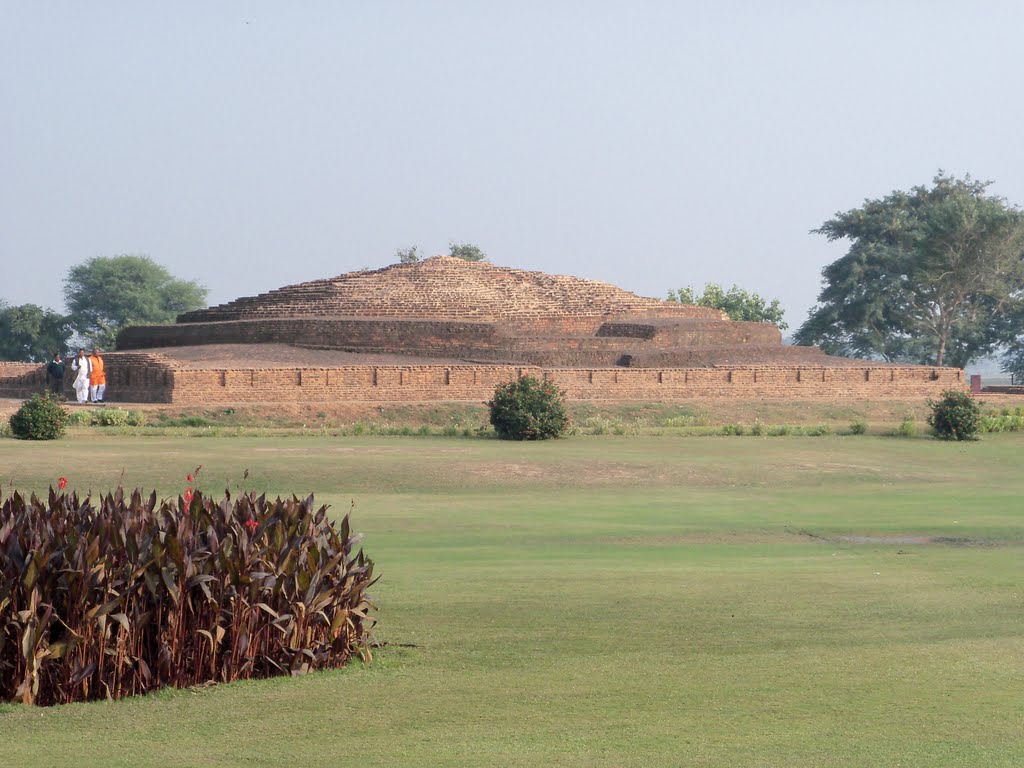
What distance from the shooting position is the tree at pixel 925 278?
1773 inches

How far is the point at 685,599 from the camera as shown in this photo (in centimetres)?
702

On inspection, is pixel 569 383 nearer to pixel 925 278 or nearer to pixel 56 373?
pixel 56 373

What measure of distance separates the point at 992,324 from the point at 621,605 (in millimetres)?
47692

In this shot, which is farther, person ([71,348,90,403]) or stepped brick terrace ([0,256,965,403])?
stepped brick terrace ([0,256,965,403])

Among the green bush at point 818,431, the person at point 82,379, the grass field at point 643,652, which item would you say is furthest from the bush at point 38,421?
the green bush at point 818,431

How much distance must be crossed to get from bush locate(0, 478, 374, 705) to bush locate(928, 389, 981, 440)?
17.7 metres

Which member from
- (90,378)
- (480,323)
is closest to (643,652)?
(90,378)

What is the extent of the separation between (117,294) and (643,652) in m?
57.7

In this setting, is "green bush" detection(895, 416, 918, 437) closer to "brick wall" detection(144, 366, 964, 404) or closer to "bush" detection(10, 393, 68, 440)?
"brick wall" detection(144, 366, 964, 404)

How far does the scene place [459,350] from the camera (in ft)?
→ 97.6

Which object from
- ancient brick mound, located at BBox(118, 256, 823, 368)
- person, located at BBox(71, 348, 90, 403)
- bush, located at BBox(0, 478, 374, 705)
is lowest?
bush, located at BBox(0, 478, 374, 705)

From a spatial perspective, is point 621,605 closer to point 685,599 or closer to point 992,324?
point 685,599

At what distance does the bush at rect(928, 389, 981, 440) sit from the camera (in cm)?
2153

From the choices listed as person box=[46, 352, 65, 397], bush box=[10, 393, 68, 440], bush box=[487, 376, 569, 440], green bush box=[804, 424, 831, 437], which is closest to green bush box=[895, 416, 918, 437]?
green bush box=[804, 424, 831, 437]
